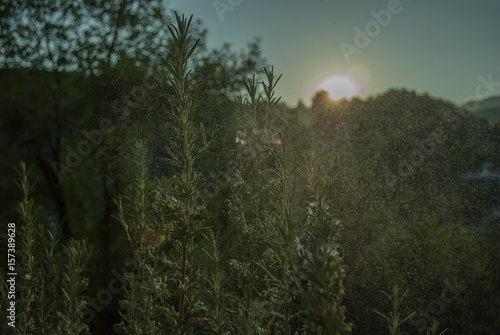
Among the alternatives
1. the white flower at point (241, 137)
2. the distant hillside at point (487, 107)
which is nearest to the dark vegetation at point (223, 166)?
the distant hillside at point (487, 107)

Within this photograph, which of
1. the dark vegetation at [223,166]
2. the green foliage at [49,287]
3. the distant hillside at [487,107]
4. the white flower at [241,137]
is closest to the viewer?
the green foliage at [49,287]

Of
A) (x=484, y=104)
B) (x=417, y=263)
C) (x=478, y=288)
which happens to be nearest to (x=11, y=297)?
(x=417, y=263)

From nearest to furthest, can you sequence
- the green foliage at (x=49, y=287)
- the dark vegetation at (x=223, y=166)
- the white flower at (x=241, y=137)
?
the green foliage at (x=49, y=287)
the white flower at (x=241, y=137)
the dark vegetation at (x=223, y=166)

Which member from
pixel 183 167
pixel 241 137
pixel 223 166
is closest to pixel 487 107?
pixel 223 166

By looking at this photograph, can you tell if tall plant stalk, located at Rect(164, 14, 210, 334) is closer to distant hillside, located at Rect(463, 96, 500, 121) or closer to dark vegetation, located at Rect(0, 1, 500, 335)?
dark vegetation, located at Rect(0, 1, 500, 335)

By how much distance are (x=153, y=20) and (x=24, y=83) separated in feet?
6.97

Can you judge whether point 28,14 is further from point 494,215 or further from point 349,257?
point 494,215

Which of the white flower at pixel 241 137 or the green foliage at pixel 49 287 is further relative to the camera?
the white flower at pixel 241 137

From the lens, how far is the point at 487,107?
14.4 ft

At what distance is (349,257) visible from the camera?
4.25 m

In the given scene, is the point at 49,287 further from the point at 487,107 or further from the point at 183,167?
the point at 487,107

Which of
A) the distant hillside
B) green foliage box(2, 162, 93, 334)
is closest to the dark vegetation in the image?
the distant hillside

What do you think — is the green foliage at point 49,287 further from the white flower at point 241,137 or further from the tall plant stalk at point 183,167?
the white flower at point 241,137

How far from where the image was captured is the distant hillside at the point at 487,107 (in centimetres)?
422
